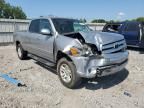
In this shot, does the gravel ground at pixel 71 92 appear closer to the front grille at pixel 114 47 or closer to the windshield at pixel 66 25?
the front grille at pixel 114 47

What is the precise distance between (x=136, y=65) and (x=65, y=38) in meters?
3.74

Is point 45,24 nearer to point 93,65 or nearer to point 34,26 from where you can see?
point 34,26

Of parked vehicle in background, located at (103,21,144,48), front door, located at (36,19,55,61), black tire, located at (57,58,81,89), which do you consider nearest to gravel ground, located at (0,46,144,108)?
black tire, located at (57,58,81,89)

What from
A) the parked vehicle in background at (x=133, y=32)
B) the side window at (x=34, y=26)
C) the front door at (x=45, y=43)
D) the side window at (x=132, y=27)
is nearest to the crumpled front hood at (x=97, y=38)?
the front door at (x=45, y=43)

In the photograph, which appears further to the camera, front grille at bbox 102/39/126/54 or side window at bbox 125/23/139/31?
side window at bbox 125/23/139/31

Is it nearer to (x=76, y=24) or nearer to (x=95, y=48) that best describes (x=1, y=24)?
(x=76, y=24)

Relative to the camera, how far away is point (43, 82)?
6047 mm

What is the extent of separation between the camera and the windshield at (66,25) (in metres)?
6.28

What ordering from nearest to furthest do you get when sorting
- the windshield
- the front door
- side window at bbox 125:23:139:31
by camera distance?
the front door → the windshield → side window at bbox 125:23:139:31

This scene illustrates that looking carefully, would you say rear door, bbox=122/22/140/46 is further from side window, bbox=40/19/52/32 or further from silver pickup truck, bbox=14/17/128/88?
side window, bbox=40/19/52/32

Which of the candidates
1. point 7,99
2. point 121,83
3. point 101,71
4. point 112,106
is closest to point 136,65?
point 121,83

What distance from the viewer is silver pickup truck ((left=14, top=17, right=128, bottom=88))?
5075 mm

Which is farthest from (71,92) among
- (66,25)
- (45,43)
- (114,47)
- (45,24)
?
(45,24)

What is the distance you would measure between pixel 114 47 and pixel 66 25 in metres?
1.82
